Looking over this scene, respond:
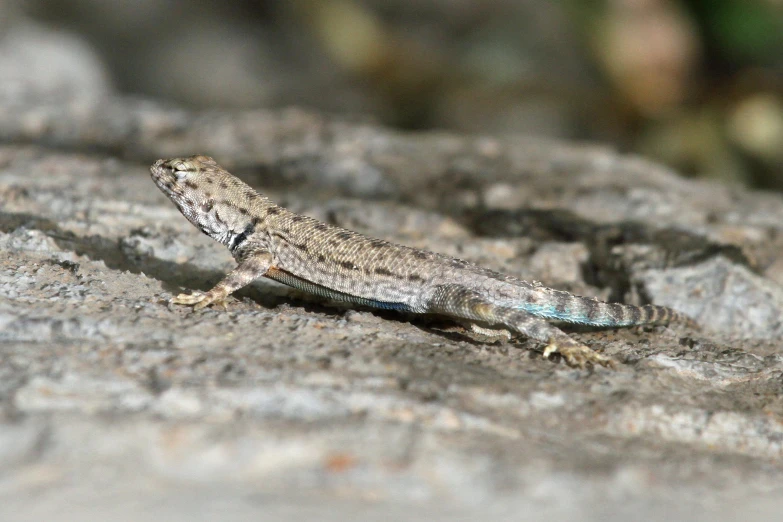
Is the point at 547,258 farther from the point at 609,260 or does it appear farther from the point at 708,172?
the point at 708,172

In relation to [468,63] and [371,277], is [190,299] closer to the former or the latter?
[371,277]

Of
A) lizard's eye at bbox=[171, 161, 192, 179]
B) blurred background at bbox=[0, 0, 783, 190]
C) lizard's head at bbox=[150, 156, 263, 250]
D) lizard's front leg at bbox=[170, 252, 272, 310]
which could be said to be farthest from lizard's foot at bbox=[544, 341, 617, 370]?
blurred background at bbox=[0, 0, 783, 190]

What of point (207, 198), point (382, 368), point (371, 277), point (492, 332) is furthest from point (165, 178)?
point (492, 332)

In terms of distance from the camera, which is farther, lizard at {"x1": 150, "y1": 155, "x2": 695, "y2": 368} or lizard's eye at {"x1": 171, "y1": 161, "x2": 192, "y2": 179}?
lizard's eye at {"x1": 171, "y1": 161, "x2": 192, "y2": 179}

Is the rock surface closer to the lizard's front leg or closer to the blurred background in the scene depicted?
the lizard's front leg

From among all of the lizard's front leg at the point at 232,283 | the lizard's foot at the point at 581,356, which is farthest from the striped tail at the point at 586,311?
the lizard's front leg at the point at 232,283

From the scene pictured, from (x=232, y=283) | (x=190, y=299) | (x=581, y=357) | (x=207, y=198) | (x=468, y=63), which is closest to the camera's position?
(x=581, y=357)

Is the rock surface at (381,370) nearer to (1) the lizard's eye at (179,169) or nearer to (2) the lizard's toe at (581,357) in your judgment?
(2) the lizard's toe at (581,357)
